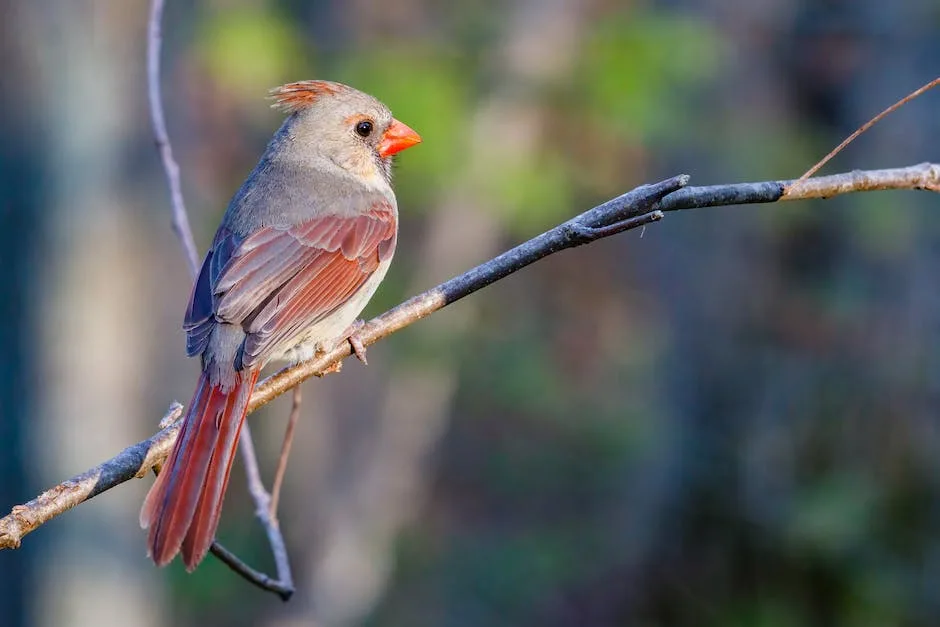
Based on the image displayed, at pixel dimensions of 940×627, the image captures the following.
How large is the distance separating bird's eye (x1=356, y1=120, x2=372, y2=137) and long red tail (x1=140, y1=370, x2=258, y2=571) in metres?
1.48

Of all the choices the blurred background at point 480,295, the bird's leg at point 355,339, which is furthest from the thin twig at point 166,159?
the blurred background at point 480,295

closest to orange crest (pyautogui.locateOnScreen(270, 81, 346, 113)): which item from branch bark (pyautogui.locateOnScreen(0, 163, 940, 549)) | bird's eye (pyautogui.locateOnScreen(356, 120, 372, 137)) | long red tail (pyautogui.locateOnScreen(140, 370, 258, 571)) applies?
bird's eye (pyautogui.locateOnScreen(356, 120, 372, 137))

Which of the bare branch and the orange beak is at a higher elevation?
the orange beak

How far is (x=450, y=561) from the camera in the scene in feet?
29.9

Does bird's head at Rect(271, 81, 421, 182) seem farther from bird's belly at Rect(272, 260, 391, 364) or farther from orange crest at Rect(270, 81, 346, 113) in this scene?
bird's belly at Rect(272, 260, 391, 364)

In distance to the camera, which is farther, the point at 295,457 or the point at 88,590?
the point at 295,457

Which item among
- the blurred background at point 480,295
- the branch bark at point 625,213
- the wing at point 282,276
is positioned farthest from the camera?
the blurred background at point 480,295

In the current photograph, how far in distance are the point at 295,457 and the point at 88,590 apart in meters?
3.23

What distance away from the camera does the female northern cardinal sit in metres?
2.56

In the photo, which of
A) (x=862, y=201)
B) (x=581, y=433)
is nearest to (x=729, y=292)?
(x=862, y=201)

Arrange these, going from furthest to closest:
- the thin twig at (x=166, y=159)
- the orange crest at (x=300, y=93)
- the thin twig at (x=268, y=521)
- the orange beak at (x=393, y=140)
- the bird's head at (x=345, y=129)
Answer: the orange beak at (x=393, y=140), the bird's head at (x=345, y=129), the orange crest at (x=300, y=93), the thin twig at (x=166, y=159), the thin twig at (x=268, y=521)

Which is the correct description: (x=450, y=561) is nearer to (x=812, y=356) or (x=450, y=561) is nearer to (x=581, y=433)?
(x=581, y=433)

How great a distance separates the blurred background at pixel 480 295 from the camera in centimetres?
604

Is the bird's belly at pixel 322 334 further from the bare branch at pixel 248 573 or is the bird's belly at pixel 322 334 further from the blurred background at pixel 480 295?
the blurred background at pixel 480 295
